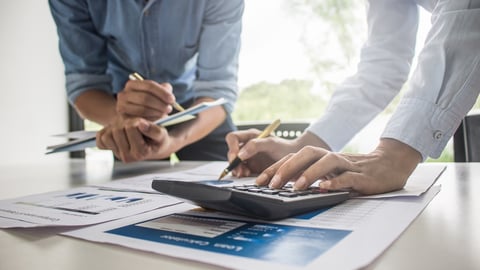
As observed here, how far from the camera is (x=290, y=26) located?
7.07 feet

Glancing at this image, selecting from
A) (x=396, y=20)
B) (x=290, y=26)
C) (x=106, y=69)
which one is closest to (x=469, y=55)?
(x=396, y=20)

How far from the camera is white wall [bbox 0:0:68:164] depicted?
86.6 inches

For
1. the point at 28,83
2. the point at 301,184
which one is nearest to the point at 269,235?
the point at 301,184

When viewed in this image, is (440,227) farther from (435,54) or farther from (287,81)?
(287,81)

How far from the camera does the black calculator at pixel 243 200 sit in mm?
379

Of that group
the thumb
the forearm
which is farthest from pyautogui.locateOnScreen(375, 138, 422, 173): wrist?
the forearm

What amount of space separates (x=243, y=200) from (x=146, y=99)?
0.62 metres

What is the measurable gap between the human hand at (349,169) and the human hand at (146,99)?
0.46m

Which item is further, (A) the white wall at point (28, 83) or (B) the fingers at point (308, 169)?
(A) the white wall at point (28, 83)

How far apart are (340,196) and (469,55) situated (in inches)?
11.8

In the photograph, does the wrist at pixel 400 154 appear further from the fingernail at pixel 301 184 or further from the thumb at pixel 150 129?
the thumb at pixel 150 129

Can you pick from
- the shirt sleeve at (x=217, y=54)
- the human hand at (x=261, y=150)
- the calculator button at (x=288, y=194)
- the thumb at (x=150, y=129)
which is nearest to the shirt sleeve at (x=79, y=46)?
the shirt sleeve at (x=217, y=54)

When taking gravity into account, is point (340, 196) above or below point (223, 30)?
below

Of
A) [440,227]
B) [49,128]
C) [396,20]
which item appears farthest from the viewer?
[49,128]
